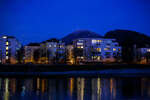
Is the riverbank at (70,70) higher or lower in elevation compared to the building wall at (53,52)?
lower

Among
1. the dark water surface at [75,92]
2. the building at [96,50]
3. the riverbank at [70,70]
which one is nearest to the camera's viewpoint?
the dark water surface at [75,92]

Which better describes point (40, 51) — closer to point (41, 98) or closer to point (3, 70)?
point (3, 70)

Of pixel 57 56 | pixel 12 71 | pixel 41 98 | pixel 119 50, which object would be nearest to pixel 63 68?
pixel 12 71

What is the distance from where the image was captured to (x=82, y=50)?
90.9 m

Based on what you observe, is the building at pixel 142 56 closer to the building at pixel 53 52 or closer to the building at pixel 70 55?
the building at pixel 70 55

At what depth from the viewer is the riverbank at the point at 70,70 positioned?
58688mm

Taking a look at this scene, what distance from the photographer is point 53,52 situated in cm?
8950

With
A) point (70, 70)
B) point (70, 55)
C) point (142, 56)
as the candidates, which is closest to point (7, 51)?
point (70, 55)

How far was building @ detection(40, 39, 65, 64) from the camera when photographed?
3440 inches

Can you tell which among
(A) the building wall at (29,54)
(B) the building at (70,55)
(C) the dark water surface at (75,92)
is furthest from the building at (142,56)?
(C) the dark water surface at (75,92)

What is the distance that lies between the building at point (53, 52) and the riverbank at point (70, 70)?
21.8 m

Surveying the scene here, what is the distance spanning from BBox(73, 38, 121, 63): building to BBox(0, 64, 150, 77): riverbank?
701 inches

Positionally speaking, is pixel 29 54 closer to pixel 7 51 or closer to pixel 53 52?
pixel 7 51

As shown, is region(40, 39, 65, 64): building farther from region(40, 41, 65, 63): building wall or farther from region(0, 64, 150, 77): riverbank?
region(0, 64, 150, 77): riverbank
